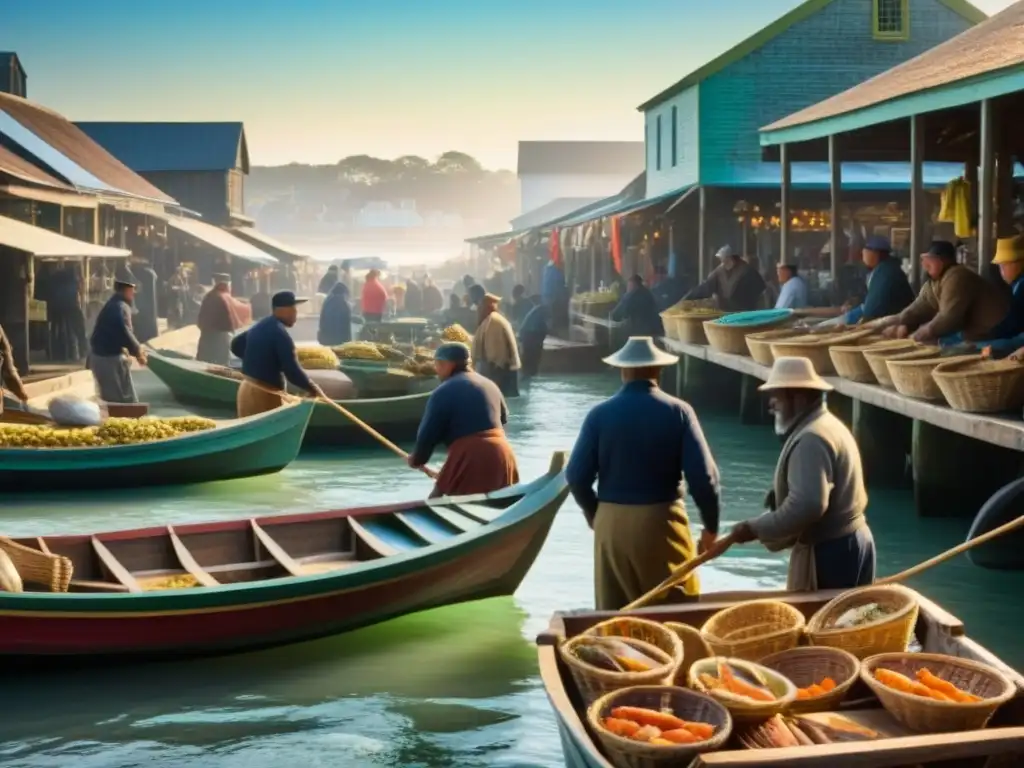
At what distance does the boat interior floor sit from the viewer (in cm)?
984

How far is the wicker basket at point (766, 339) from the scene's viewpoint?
16.9m

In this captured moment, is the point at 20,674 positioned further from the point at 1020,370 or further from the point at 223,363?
the point at 223,363

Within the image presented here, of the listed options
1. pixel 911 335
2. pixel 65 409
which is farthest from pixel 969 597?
pixel 65 409

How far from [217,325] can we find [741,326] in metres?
10.6

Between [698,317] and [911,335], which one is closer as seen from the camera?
[911,335]

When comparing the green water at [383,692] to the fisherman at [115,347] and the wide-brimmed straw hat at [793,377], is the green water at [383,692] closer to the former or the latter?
the wide-brimmed straw hat at [793,377]

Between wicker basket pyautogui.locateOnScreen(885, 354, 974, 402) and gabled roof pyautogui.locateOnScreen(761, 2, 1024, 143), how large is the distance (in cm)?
246

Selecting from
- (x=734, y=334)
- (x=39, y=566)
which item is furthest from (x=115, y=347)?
(x=39, y=566)

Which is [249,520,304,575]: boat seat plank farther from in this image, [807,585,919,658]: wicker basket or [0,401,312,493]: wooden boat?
[0,401,312,493]: wooden boat

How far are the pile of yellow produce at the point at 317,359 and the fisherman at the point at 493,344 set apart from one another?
2.03 metres

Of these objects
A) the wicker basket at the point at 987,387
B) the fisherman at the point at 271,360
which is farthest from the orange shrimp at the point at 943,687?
the fisherman at the point at 271,360

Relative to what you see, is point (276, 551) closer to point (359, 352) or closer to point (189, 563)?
point (189, 563)

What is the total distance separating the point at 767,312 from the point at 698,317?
270 centimetres

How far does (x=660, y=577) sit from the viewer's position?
765 cm
